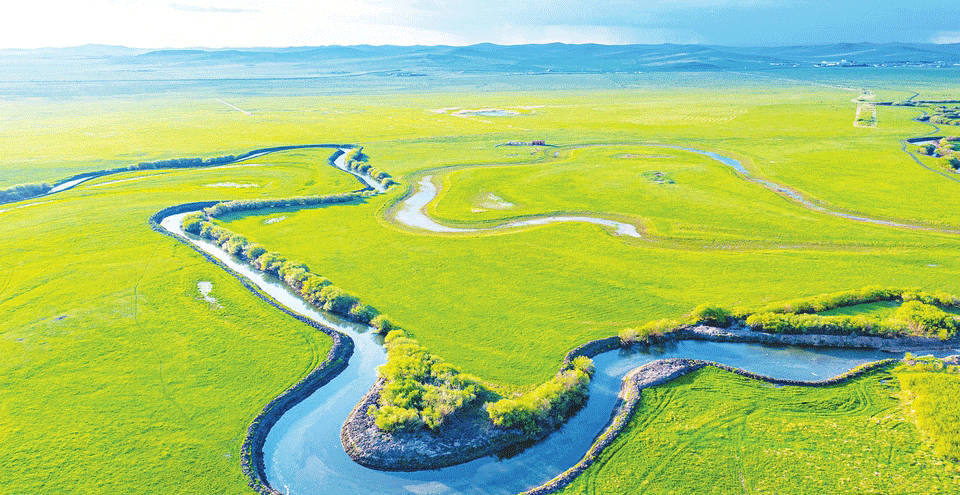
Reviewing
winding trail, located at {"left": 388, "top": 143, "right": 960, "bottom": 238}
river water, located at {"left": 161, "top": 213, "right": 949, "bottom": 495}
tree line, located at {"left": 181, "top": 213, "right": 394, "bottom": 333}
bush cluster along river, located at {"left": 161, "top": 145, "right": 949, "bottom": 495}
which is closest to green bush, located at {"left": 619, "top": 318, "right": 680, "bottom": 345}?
bush cluster along river, located at {"left": 161, "top": 145, "right": 949, "bottom": 495}

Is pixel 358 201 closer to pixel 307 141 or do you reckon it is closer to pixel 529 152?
pixel 529 152

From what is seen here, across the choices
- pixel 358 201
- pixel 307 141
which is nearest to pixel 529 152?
pixel 358 201

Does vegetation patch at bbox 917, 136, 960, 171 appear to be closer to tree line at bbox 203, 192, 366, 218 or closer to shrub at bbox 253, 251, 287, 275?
tree line at bbox 203, 192, 366, 218

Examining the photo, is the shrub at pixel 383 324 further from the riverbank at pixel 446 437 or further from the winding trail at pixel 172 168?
the winding trail at pixel 172 168

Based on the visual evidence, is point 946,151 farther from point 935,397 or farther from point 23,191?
point 23,191

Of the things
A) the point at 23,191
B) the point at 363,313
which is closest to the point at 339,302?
the point at 363,313

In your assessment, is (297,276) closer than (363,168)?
Yes
